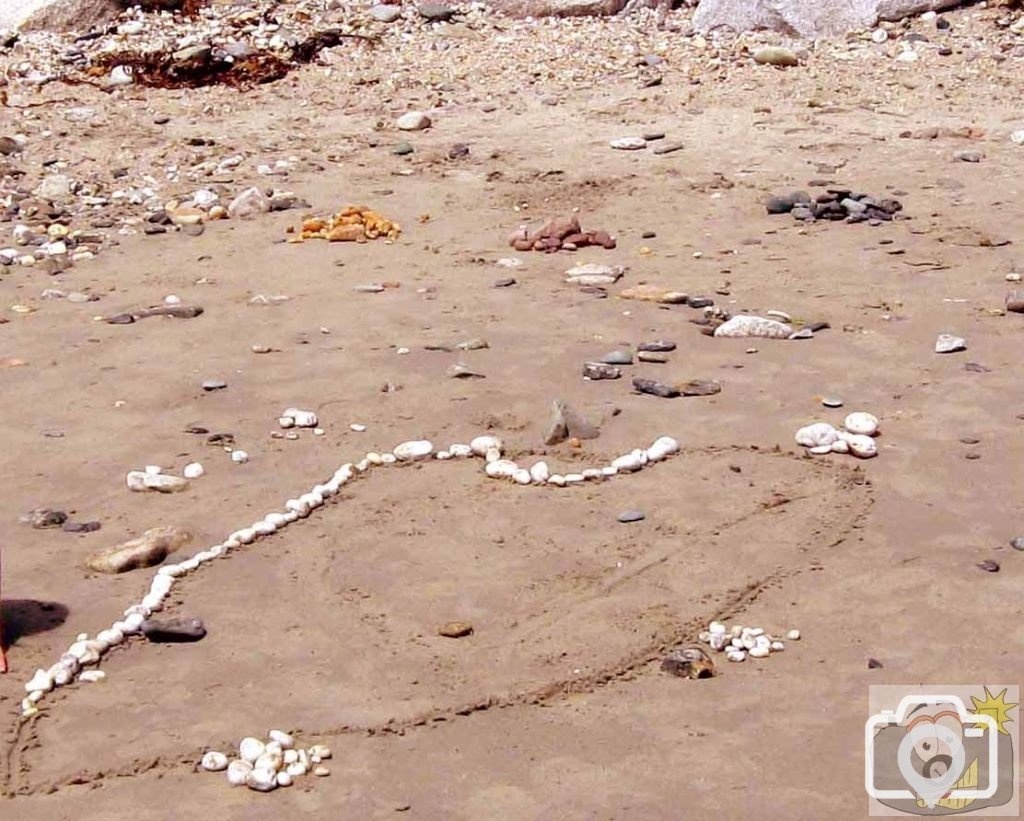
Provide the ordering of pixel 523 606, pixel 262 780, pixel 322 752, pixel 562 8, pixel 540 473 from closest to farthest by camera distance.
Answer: pixel 262 780 → pixel 322 752 → pixel 523 606 → pixel 540 473 → pixel 562 8

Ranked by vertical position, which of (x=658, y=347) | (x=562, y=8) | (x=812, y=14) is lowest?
(x=658, y=347)

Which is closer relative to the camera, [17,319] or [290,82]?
[17,319]

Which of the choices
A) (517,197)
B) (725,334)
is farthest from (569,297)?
(517,197)

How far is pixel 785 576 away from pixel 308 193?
4.51 metres

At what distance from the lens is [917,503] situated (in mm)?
4258

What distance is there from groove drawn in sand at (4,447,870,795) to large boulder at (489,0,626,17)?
6495 millimetres

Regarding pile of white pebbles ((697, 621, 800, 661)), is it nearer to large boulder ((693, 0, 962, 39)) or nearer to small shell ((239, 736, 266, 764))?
small shell ((239, 736, 266, 764))

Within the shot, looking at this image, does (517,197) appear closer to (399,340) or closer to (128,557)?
(399,340)

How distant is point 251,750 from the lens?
3209 mm

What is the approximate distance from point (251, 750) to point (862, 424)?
2.24 meters

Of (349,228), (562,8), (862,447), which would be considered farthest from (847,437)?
(562,8)

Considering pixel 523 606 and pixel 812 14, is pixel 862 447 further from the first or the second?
pixel 812 14

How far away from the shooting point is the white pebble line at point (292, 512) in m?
3.56

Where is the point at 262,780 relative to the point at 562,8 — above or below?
below
